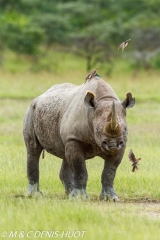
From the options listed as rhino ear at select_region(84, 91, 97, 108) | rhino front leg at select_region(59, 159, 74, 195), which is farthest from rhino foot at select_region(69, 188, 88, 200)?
rhino ear at select_region(84, 91, 97, 108)

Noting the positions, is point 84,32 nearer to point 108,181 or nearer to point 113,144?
point 108,181

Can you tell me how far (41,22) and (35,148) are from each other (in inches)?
1222

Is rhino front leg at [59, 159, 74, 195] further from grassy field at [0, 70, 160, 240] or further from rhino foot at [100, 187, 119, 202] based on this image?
rhino foot at [100, 187, 119, 202]

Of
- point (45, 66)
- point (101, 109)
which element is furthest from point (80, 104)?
point (45, 66)

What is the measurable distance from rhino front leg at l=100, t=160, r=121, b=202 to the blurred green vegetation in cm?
2446

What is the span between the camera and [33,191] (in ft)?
30.5

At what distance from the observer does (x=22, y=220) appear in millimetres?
6980

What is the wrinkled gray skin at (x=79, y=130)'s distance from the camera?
812 centimetres

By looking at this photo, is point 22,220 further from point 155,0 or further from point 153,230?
point 155,0

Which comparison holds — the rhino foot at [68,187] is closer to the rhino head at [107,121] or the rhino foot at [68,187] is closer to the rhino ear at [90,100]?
the rhino head at [107,121]

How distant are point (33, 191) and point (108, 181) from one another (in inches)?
40.4

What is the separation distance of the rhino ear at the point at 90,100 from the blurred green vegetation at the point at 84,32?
2472cm

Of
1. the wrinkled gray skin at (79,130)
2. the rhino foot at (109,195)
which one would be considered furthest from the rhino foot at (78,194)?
the rhino foot at (109,195)

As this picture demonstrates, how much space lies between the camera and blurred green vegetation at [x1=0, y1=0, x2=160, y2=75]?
3712 cm
